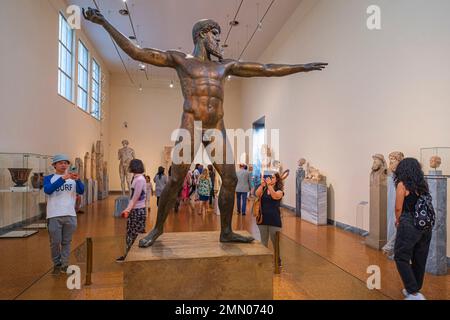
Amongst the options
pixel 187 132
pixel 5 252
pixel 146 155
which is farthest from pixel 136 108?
pixel 187 132

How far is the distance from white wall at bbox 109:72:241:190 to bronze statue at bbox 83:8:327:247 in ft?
49.1

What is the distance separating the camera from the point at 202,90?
127 inches

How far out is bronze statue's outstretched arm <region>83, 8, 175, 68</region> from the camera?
286 centimetres

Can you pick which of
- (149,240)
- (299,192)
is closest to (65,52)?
(299,192)

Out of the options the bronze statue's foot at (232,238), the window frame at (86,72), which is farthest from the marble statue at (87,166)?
the bronze statue's foot at (232,238)

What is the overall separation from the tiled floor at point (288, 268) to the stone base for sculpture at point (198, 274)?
95 cm

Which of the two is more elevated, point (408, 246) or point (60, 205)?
point (60, 205)

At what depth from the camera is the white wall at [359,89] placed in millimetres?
5430

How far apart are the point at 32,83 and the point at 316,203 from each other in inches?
308

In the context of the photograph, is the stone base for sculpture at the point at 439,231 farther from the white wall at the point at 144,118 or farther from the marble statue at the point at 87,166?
the white wall at the point at 144,118

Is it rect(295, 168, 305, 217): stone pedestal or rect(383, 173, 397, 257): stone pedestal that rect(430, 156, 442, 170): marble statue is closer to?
rect(383, 173, 397, 257): stone pedestal

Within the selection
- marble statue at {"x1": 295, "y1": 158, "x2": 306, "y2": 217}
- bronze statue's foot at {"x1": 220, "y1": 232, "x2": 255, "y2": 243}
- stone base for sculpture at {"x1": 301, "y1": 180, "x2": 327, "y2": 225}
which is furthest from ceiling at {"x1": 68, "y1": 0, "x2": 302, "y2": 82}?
bronze statue's foot at {"x1": 220, "y1": 232, "x2": 255, "y2": 243}

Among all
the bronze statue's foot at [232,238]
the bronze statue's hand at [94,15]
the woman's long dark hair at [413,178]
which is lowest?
the bronze statue's foot at [232,238]

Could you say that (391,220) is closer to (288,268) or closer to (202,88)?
(288,268)
